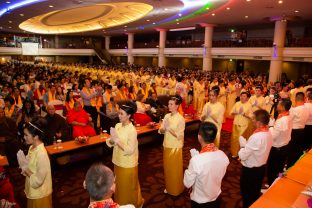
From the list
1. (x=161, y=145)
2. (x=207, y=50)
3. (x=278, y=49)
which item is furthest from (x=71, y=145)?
(x=207, y=50)

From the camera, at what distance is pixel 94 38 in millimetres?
35312

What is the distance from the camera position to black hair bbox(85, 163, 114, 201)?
1.65m

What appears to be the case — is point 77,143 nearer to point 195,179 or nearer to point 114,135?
point 114,135

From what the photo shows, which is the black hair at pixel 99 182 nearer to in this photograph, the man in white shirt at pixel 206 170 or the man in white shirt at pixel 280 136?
the man in white shirt at pixel 206 170

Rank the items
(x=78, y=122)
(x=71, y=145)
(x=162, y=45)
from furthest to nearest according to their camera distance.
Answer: (x=162, y=45), (x=78, y=122), (x=71, y=145)

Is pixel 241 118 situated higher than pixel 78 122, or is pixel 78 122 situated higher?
pixel 241 118

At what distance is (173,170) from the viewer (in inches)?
164

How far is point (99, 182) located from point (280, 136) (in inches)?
131

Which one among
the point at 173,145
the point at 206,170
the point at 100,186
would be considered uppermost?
the point at 100,186

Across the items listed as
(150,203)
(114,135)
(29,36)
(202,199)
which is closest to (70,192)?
(150,203)

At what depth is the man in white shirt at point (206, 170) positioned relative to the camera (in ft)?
8.10

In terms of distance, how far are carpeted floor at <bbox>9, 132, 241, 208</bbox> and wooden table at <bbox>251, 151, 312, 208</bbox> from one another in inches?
44.5

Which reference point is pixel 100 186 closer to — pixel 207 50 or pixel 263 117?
pixel 263 117

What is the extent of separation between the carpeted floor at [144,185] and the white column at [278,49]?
11.6 metres
